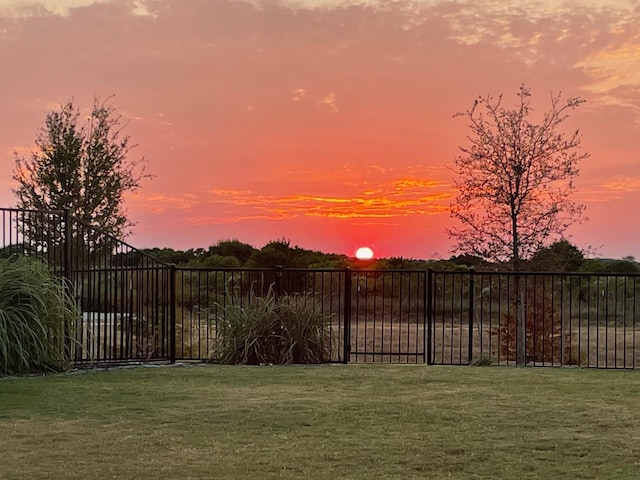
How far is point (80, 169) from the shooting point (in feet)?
61.1

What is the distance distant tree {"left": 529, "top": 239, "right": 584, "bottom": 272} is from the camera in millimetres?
15070

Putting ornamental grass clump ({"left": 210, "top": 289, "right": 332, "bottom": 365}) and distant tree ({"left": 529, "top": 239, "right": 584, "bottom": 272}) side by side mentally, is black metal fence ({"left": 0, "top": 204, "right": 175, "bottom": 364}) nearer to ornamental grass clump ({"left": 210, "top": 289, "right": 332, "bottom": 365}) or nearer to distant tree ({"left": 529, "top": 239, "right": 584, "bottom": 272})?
ornamental grass clump ({"left": 210, "top": 289, "right": 332, "bottom": 365})

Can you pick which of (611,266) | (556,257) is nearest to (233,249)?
(611,266)

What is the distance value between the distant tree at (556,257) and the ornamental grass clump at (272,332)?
163 inches

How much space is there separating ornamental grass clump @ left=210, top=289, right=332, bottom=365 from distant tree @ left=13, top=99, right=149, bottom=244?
6.23m

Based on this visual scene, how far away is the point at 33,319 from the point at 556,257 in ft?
27.9

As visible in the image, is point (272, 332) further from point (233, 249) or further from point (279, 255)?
point (233, 249)

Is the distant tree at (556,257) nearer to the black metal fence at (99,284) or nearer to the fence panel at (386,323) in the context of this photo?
the fence panel at (386,323)

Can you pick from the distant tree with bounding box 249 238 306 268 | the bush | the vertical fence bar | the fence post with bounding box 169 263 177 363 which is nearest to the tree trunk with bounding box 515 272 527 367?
the vertical fence bar

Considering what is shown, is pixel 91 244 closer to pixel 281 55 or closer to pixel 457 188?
pixel 281 55

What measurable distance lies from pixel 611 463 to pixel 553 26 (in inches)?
382

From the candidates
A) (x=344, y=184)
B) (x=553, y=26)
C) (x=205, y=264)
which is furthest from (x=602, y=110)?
(x=205, y=264)

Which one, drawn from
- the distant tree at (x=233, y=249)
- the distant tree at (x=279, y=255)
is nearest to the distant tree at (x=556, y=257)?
the distant tree at (x=279, y=255)

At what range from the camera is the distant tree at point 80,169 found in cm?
1830
